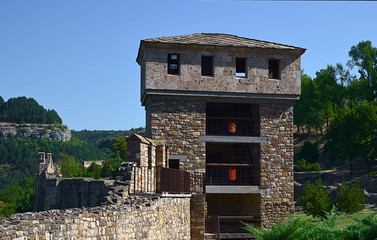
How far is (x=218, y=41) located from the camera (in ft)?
82.8

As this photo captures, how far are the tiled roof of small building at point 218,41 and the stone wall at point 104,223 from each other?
907cm

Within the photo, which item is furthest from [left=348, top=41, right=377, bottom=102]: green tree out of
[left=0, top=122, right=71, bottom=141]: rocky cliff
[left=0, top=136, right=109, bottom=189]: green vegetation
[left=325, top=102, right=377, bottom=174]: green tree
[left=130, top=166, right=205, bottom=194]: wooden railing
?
[left=0, top=122, right=71, bottom=141]: rocky cliff

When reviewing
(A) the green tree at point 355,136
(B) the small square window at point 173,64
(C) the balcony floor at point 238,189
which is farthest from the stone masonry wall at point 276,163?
(A) the green tree at point 355,136

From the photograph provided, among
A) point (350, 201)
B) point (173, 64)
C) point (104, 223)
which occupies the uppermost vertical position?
point (173, 64)

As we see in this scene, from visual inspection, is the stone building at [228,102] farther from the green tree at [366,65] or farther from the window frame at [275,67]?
the green tree at [366,65]

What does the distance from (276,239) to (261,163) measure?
1256 cm

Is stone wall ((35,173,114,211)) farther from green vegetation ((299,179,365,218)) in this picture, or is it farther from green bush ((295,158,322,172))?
green bush ((295,158,322,172))

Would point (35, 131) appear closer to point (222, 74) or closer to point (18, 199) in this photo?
point (18, 199)

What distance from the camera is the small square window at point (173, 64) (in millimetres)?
24609

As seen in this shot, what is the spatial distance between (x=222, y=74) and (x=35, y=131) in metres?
169

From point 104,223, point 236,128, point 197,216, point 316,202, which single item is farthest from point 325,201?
point 104,223

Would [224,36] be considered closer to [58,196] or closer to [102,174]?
[58,196]

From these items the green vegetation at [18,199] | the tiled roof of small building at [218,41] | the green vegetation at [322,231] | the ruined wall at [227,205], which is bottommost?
the green vegetation at [18,199]

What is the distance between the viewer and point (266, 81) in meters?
25.1
